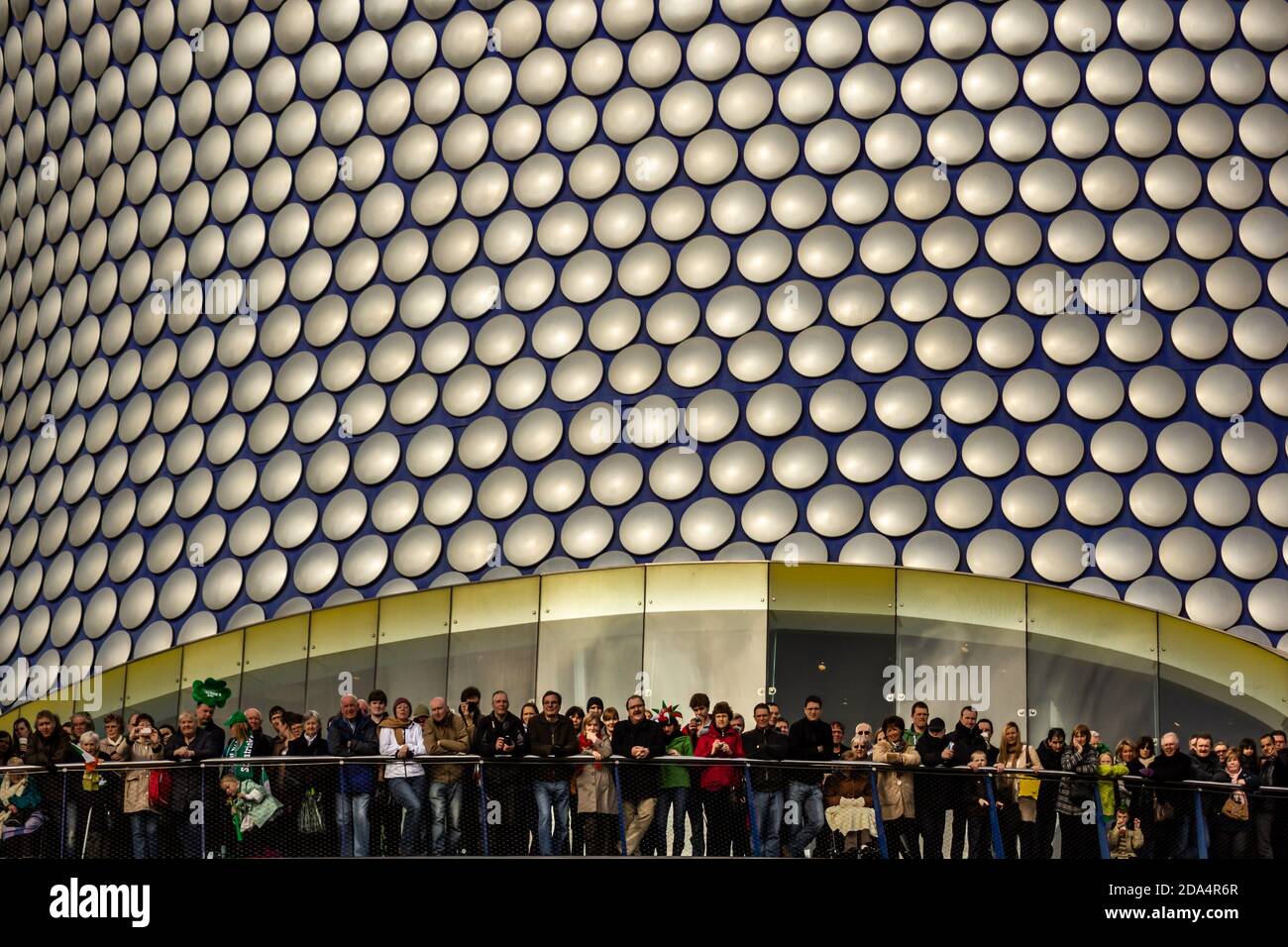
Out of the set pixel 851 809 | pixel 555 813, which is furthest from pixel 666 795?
pixel 851 809

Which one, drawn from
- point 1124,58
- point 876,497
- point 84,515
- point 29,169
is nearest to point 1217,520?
point 876,497

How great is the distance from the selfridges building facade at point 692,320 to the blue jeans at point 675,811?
8545mm

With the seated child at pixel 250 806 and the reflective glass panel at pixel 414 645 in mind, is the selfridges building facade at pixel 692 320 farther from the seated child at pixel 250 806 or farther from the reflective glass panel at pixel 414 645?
the seated child at pixel 250 806

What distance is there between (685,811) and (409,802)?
8.41ft

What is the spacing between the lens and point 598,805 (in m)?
18.2

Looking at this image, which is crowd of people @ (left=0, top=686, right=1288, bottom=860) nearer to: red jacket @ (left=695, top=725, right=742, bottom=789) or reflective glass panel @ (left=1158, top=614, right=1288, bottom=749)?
red jacket @ (left=695, top=725, right=742, bottom=789)

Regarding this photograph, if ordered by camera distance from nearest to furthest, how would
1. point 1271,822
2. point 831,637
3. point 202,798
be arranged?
point 1271,822
point 202,798
point 831,637

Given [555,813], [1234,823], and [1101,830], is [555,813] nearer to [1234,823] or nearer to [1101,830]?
[1101,830]

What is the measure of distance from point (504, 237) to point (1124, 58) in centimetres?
931

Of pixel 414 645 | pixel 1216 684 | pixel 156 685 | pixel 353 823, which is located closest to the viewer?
pixel 353 823

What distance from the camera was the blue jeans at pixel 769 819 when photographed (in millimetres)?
18047

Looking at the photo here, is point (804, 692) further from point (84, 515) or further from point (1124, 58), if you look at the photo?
point (84, 515)
